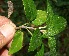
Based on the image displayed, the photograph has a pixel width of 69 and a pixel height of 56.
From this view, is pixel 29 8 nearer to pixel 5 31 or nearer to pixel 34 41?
pixel 34 41

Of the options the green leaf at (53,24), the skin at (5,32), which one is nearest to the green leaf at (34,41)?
the green leaf at (53,24)

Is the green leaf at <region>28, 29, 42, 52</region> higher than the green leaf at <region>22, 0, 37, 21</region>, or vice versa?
the green leaf at <region>22, 0, 37, 21</region>

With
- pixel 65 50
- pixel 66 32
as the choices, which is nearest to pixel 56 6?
pixel 66 32

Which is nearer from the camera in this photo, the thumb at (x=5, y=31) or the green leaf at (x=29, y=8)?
the green leaf at (x=29, y=8)

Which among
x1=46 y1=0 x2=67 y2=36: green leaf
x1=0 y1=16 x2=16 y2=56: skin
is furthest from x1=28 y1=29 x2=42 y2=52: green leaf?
x1=0 y1=16 x2=16 y2=56: skin

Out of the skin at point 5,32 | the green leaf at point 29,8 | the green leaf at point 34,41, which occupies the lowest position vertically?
the skin at point 5,32

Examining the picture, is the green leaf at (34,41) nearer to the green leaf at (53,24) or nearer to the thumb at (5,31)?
the green leaf at (53,24)

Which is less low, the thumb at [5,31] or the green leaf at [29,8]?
the green leaf at [29,8]

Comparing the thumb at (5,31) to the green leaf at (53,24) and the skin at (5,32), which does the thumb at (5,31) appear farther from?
the green leaf at (53,24)

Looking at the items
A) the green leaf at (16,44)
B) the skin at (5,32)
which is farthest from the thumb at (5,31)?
the green leaf at (16,44)

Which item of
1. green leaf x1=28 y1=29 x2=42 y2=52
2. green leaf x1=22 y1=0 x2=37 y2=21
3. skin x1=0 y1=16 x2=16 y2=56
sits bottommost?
skin x1=0 y1=16 x2=16 y2=56

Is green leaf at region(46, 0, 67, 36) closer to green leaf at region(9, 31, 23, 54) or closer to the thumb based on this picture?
green leaf at region(9, 31, 23, 54)
